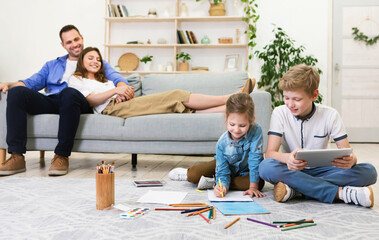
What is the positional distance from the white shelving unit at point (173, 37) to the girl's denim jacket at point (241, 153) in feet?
9.93

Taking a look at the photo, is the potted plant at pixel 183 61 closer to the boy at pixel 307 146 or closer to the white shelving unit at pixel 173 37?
the white shelving unit at pixel 173 37

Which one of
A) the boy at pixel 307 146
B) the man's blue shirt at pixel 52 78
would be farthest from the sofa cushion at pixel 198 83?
the boy at pixel 307 146

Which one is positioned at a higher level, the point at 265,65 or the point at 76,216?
the point at 265,65

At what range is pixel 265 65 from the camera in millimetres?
4648

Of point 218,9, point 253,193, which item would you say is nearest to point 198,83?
point 253,193

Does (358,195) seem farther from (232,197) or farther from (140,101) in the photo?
(140,101)

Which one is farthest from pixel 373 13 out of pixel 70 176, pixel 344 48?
pixel 70 176

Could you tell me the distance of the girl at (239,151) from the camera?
5.47ft

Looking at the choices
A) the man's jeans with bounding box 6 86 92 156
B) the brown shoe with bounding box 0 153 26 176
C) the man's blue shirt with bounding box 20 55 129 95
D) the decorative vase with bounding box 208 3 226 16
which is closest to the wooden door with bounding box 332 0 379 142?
the decorative vase with bounding box 208 3 226 16

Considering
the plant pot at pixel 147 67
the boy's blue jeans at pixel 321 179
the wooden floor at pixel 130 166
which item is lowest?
the wooden floor at pixel 130 166

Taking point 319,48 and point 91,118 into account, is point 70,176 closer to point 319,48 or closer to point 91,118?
point 91,118

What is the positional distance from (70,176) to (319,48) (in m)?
3.79

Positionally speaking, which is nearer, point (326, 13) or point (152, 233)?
point (152, 233)

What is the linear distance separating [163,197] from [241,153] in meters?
0.45
